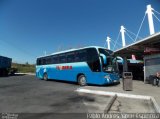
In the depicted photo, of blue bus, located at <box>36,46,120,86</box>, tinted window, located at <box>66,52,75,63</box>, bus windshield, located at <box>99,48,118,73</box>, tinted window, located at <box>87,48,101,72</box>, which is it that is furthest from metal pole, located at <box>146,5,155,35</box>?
tinted window, located at <box>87,48,101,72</box>

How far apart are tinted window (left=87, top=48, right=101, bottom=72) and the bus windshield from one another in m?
0.38

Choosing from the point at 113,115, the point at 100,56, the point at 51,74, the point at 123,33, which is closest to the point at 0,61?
the point at 51,74

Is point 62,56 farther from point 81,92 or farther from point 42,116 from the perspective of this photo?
point 42,116

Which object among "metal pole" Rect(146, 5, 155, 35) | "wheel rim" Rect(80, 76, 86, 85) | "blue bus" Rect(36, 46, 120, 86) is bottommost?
"wheel rim" Rect(80, 76, 86, 85)

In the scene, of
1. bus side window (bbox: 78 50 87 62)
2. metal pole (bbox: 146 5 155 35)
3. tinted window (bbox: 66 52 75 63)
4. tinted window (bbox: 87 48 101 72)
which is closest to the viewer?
tinted window (bbox: 87 48 101 72)

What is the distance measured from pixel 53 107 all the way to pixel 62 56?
11.5 metres

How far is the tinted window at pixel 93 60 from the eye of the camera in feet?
49.6

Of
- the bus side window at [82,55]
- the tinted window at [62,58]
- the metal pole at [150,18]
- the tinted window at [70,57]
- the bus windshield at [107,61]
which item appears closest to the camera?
the bus windshield at [107,61]

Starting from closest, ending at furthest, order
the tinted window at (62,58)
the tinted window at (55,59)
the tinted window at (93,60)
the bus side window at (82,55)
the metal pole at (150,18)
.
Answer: the tinted window at (93,60), the bus side window at (82,55), the tinted window at (62,58), the tinted window at (55,59), the metal pole at (150,18)

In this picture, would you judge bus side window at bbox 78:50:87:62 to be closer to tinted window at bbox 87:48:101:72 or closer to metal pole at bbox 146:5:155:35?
tinted window at bbox 87:48:101:72

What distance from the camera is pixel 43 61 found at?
23641mm

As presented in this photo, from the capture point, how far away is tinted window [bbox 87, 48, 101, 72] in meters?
15.1

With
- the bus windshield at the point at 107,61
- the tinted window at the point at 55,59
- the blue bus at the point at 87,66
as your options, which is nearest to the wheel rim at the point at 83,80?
the blue bus at the point at 87,66

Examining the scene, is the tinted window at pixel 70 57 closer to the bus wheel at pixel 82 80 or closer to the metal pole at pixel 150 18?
the bus wheel at pixel 82 80
